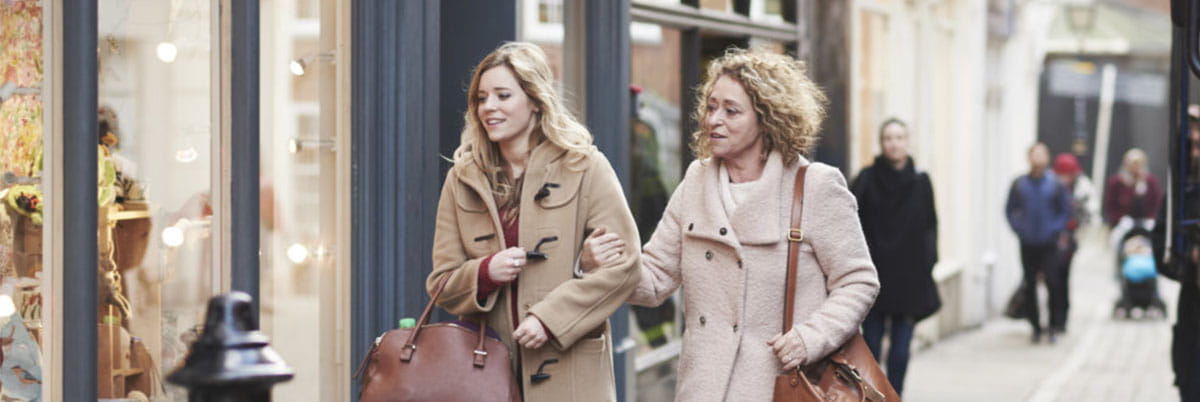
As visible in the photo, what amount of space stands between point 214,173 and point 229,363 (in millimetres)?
3076

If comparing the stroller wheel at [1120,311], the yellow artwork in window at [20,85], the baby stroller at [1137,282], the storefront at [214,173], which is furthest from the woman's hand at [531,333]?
the stroller wheel at [1120,311]

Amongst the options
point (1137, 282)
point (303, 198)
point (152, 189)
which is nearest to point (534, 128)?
point (152, 189)

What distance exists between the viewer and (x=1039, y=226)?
1617 cm

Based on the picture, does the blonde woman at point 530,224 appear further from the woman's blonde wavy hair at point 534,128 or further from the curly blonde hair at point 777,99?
the curly blonde hair at point 777,99

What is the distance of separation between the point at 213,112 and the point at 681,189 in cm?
169

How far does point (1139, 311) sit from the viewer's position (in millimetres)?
19609

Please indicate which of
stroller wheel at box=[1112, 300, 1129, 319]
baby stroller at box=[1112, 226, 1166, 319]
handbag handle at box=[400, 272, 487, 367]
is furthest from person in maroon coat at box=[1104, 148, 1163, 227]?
handbag handle at box=[400, 272, 487, 367]

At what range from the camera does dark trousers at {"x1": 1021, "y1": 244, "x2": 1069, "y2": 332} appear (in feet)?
53.2

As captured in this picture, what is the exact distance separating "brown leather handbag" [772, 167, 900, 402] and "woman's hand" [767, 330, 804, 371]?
0.08ft

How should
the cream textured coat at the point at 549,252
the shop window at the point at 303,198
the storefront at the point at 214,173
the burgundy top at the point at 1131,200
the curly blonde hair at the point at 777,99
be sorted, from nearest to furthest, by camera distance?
the cream textured coat at the point at 549,252 → the curly blonde hair at the point at 777,99 → the storefront at the point at 214,173 → the shop window at the point at 303,198 → the burgundy top at the point at 1131,200

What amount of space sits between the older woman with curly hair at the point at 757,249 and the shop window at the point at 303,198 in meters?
1.82

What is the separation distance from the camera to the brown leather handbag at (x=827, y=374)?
4645 mm

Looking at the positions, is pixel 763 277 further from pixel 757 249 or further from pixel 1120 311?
pixel 1120 311

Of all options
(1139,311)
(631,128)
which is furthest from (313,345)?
(1139,311)
